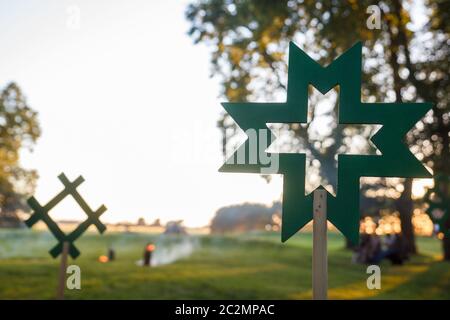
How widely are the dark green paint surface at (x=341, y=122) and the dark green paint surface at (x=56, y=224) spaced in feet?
11.6

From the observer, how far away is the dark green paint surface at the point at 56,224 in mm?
7469

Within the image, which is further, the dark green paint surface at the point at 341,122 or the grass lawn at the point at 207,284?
the grass lawn at the point at 207,284

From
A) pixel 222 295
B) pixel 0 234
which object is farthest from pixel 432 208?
pixel 0 234

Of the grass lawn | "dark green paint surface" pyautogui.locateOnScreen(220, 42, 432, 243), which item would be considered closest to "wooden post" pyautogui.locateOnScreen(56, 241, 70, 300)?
the grass lawn

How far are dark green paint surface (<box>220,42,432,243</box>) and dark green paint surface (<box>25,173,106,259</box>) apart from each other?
3.54 m

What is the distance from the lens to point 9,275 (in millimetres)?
11883

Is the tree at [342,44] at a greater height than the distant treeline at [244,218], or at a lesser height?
greater

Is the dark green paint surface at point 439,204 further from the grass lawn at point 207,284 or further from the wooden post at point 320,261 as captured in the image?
the wooden post at point 320,261

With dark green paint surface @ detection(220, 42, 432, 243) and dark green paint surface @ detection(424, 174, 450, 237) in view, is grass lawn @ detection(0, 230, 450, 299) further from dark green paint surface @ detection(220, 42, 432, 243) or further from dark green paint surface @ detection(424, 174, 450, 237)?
dark green paint surface @ detection(220, 42, 432, 243)

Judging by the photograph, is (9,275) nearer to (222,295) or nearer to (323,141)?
(222,295)

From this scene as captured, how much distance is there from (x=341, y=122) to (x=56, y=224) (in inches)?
192

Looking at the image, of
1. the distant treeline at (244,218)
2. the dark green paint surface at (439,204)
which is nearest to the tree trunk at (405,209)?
the dark green paint surface at (439,204)

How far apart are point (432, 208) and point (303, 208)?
8.30 m

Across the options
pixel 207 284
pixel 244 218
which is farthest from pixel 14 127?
pixel 244 218
